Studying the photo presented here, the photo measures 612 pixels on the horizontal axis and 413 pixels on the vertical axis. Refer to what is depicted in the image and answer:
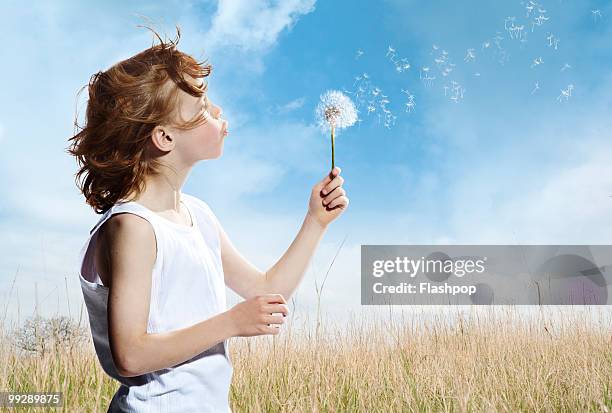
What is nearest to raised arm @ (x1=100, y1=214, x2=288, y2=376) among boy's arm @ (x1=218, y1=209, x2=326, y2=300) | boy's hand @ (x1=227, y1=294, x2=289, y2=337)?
boy's hand @ (x1=227, y1=294, x2=289, y2=337)

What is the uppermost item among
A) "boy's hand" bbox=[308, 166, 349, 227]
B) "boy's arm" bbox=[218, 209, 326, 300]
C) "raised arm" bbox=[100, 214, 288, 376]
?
"boy's hand" bbox=[308, 166, 349, 227]

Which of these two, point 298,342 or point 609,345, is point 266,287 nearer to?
point 298,342

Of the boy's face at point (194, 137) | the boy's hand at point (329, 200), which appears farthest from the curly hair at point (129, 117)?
the boy's hand at point (329, 200)

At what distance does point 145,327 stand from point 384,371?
2900 millimetres

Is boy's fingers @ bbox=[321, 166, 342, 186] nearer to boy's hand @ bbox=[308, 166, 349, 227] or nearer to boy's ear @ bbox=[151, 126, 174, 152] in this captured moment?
boy's hand @ bbox=[308, 166, 349, 227]

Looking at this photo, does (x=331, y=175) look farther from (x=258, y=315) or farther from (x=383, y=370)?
(x=383, y=370)

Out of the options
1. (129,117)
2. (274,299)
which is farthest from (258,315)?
(129,117)

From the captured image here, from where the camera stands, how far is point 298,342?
4891 millimetres

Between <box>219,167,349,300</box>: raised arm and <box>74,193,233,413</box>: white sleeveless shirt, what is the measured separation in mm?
333

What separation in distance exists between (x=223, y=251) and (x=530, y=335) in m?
4.23

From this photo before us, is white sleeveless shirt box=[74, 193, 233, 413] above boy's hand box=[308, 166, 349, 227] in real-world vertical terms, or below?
below

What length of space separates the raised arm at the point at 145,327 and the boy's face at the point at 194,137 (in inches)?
16.7

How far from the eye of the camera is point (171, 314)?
185 centimetres

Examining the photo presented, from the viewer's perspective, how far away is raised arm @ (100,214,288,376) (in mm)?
1678
